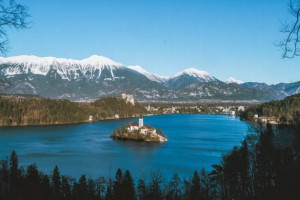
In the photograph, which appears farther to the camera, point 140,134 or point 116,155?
point 140,134

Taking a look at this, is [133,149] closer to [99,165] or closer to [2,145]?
[99,165]

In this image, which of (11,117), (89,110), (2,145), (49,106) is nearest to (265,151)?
(2,145)

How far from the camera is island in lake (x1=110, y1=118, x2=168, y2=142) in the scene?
38.4 metres

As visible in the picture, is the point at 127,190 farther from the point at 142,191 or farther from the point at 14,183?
the point at 14,183

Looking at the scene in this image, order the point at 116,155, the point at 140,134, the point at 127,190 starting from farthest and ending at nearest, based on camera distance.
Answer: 1. the point at 140,134
2. the point at 116,155
3. the point at 127,190

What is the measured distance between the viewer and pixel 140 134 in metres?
40.2

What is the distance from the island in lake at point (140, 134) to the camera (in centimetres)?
3836

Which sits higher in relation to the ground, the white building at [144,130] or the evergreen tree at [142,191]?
the white building at [144,130]

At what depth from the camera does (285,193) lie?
5383 millimetres

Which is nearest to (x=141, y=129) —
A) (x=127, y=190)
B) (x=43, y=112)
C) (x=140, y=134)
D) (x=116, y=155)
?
(x=140, y=134)

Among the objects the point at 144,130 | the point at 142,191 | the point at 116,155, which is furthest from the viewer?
the point at 144,130

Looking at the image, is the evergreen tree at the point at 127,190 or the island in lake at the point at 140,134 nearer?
the evergreen tree at the point at 127,190

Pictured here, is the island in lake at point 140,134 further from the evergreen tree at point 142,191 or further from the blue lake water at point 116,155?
the evergreen tree at point 142,191

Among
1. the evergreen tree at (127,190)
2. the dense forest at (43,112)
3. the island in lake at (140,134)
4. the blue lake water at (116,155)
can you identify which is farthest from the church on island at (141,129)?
the evergreen tree at (127,190)
